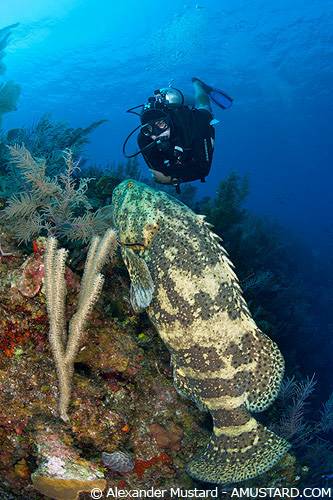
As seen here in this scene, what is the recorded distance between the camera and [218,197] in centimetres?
848

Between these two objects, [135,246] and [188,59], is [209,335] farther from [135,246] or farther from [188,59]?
[188,59]

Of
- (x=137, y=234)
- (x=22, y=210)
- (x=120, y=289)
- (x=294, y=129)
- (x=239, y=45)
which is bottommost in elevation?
(x=294, y=129)

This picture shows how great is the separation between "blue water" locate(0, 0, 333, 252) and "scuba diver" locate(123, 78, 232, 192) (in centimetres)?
1811

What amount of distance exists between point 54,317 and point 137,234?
44.7 inches

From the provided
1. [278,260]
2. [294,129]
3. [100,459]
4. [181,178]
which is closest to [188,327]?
[100,459]

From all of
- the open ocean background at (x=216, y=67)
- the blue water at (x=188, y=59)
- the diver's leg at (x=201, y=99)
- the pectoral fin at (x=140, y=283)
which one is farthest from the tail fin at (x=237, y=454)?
the blue water at (x=188, y=59)

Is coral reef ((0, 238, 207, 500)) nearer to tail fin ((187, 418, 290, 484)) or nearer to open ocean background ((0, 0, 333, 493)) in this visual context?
tail fin ((187, 418, 290, 484))

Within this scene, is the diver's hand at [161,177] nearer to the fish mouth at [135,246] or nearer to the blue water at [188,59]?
the fish mouth at [135,246]

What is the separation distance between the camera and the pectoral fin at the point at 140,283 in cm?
316

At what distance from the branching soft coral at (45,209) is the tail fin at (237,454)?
2537 mm

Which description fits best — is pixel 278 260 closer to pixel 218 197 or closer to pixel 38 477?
pixel 218 197

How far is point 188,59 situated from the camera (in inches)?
1559

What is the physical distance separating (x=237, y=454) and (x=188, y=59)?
143 ft

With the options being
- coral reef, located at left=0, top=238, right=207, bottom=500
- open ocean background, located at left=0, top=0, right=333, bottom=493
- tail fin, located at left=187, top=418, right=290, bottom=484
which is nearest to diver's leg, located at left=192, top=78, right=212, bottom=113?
coral reef, located at left=0, top=238, right=207, bottom=500
